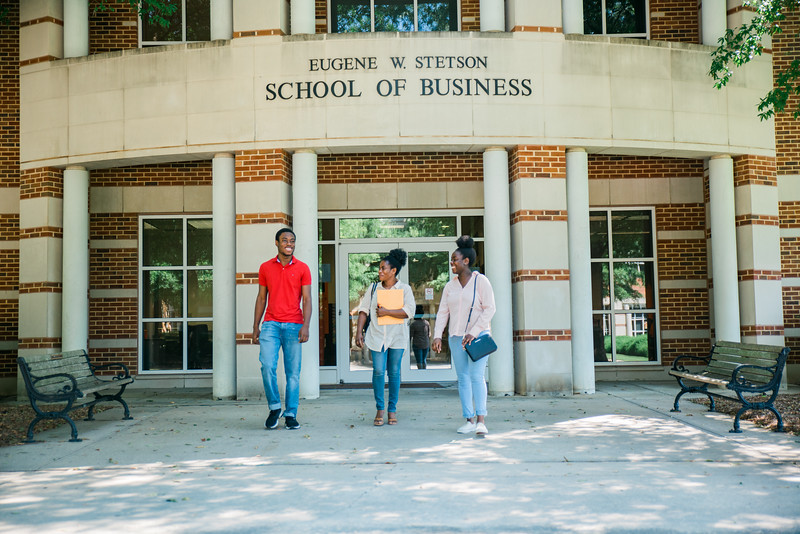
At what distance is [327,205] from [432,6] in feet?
11.9

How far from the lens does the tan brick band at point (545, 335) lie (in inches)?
386

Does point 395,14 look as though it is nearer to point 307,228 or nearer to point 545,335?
point 307,228

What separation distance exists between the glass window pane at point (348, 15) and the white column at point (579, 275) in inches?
159

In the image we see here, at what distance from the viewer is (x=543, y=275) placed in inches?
390

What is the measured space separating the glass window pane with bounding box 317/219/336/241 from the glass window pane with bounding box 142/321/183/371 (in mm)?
2849

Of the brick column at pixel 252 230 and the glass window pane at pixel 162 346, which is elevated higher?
the brick column at pixel 252 230

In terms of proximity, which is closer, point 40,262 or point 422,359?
point 40,262

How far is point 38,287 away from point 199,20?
499 cm

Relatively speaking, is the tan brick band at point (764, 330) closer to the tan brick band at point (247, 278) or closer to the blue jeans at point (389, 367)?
the blue jeans at point (389, 367)

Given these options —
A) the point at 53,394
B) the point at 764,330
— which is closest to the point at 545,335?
the point at 764,330

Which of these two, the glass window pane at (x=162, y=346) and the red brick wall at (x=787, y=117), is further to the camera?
the glass window pane at (x=162, y=346)

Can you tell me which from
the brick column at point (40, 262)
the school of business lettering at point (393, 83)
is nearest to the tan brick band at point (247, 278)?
the school of business lettering at point (393, 83)

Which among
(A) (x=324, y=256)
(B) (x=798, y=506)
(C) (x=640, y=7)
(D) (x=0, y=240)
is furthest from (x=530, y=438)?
(D) (x=0, y=240)

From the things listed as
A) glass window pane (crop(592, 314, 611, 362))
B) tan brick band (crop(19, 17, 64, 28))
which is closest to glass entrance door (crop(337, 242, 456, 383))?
glass window pane (crop(592, 314, 611, 362))
